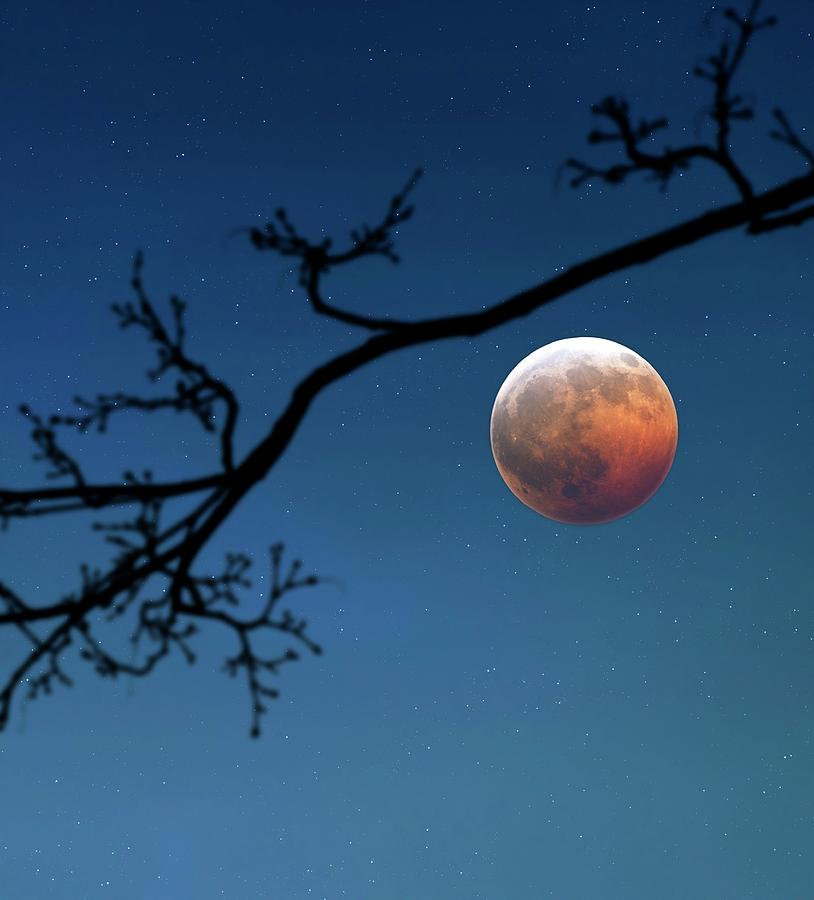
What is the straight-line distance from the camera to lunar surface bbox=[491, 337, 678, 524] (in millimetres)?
16453

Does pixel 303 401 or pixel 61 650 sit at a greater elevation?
pixel 303 401

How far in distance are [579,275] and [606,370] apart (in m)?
13.3

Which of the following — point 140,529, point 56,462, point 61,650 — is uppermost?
point 56,462

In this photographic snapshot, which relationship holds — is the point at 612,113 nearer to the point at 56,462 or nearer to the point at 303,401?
the point at 303,401

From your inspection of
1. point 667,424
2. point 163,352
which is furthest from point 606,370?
point 163,352

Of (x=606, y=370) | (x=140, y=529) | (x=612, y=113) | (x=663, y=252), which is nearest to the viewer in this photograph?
(x=663, y=252)

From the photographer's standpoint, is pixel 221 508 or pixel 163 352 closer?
pixel 221 508

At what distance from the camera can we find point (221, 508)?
4555 mm

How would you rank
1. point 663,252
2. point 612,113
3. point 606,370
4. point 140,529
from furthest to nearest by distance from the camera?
point 606,370 < point 140,529 < point 612,113 < point 663,252

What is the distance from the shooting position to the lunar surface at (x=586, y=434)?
16453mm

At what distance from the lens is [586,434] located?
16344mm

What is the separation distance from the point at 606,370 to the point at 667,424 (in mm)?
1346

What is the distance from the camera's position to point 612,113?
4.42 meters

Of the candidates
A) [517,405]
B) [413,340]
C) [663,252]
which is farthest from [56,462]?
[517,405]
